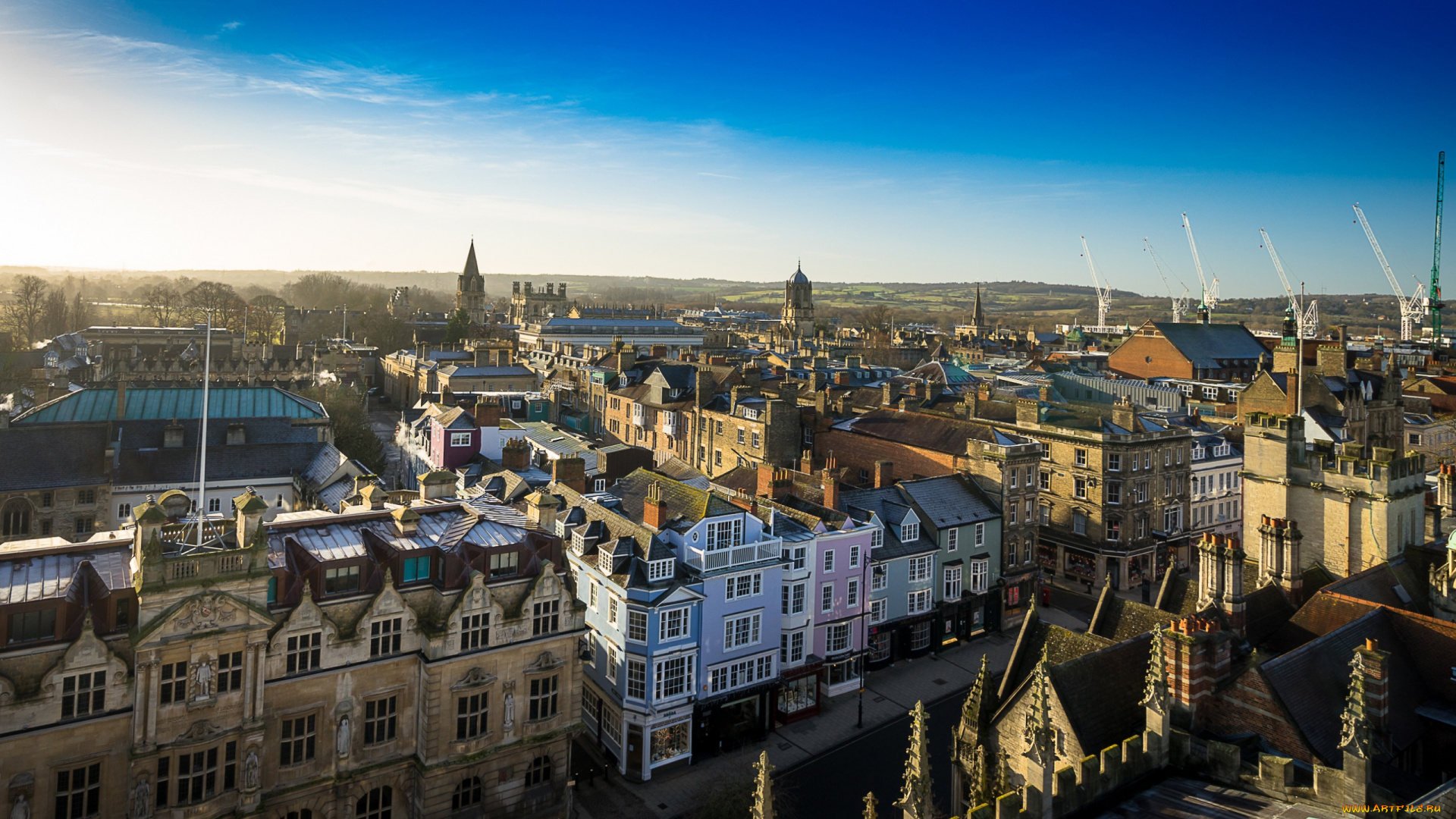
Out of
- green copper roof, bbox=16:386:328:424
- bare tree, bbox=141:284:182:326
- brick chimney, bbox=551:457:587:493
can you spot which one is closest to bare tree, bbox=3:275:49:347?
bare tree, bbox=141:284:182:326

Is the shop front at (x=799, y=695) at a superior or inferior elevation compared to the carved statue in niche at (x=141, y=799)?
inferior

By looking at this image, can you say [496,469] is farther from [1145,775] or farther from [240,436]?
[1145,775]

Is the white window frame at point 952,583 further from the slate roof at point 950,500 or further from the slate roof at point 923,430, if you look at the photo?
the slate roof at point 923,430

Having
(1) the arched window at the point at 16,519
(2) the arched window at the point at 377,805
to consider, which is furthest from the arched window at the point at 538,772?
(1) the arched window at the point at 16,519

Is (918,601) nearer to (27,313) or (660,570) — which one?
(660,570)

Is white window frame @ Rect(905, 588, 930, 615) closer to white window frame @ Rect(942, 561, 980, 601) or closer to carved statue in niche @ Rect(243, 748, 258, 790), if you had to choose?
white window frame @ Rect(942, 561, 980, 601)
